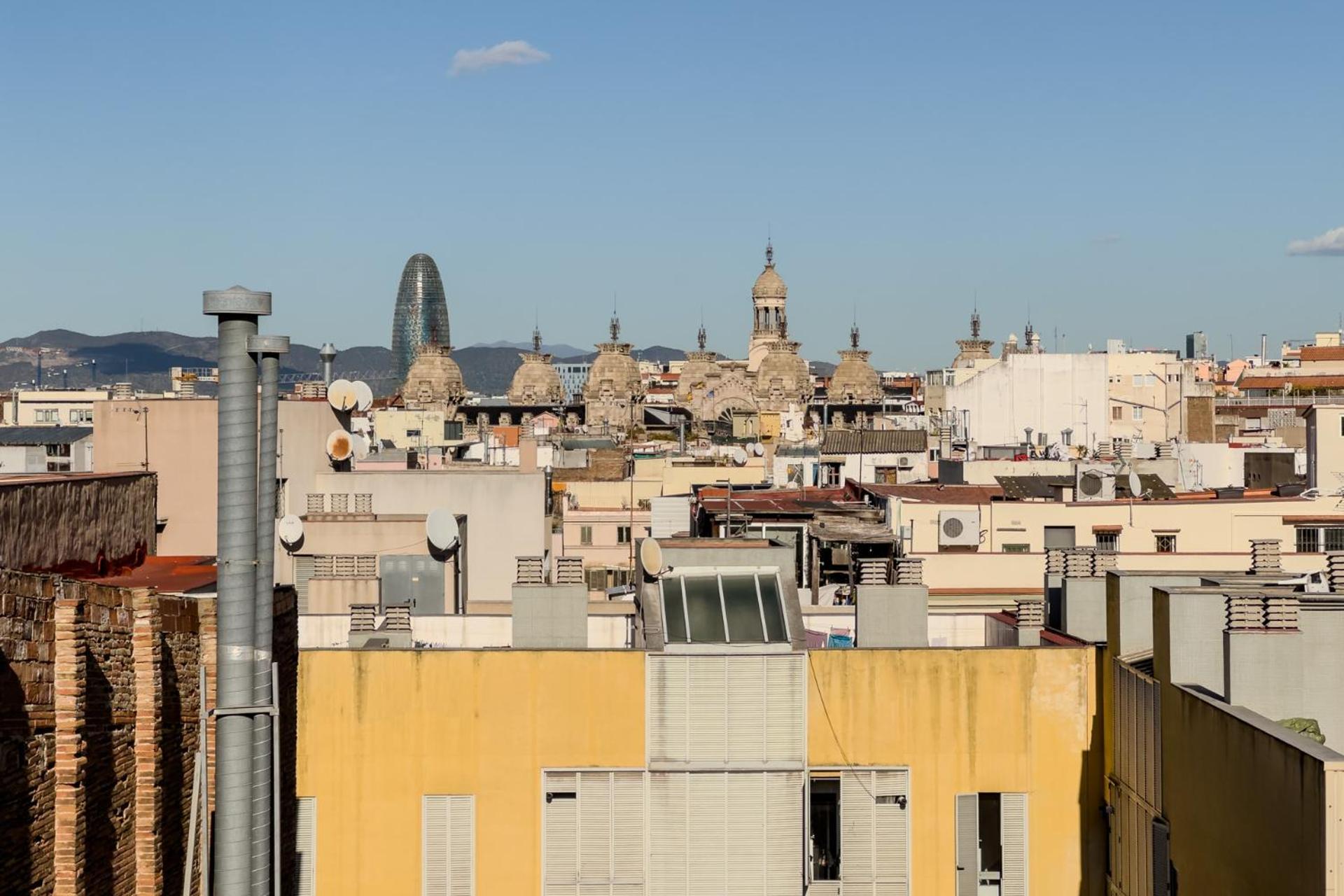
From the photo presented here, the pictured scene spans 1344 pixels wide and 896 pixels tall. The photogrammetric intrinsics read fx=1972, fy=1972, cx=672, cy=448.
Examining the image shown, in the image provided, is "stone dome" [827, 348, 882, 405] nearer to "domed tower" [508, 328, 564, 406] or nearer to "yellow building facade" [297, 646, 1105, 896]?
"domed tower" [508, 328, 564, 406]

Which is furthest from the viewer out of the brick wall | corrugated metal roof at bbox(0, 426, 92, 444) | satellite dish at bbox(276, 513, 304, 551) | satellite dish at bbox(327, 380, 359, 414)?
corrugated metal roof at bbox(0, 426, 92, 444)

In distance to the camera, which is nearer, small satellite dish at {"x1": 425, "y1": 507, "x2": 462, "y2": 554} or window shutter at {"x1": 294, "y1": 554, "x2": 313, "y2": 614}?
small satellite dish at {"x1": 425, "y1": 507, "x2": 462, "y2": 554}

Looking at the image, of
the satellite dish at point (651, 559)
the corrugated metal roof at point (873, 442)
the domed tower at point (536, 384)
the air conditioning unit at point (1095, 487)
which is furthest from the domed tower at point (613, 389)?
the satellite dish at point (651, 559)

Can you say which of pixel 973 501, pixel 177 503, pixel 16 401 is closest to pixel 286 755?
pixel 177 503

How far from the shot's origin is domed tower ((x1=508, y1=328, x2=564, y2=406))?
162 metres

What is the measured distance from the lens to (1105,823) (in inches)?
625

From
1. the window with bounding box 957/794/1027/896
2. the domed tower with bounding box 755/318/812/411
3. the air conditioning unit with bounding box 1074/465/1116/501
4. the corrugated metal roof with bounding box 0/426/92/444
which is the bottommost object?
the window with bounding box 957/794/1027/896

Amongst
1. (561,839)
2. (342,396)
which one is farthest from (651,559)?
(342,396)

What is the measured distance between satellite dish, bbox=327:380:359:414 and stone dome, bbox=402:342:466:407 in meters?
127

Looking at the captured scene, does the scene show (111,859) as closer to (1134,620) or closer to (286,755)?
(286,755)

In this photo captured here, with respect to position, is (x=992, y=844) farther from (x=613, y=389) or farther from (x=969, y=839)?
(x=613, y=389)

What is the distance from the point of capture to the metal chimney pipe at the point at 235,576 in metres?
9.48

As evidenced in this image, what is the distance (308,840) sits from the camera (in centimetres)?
1591

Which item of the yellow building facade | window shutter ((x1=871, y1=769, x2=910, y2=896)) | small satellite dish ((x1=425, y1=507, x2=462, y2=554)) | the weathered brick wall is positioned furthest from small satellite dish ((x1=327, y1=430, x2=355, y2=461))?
the weathered brick wall
